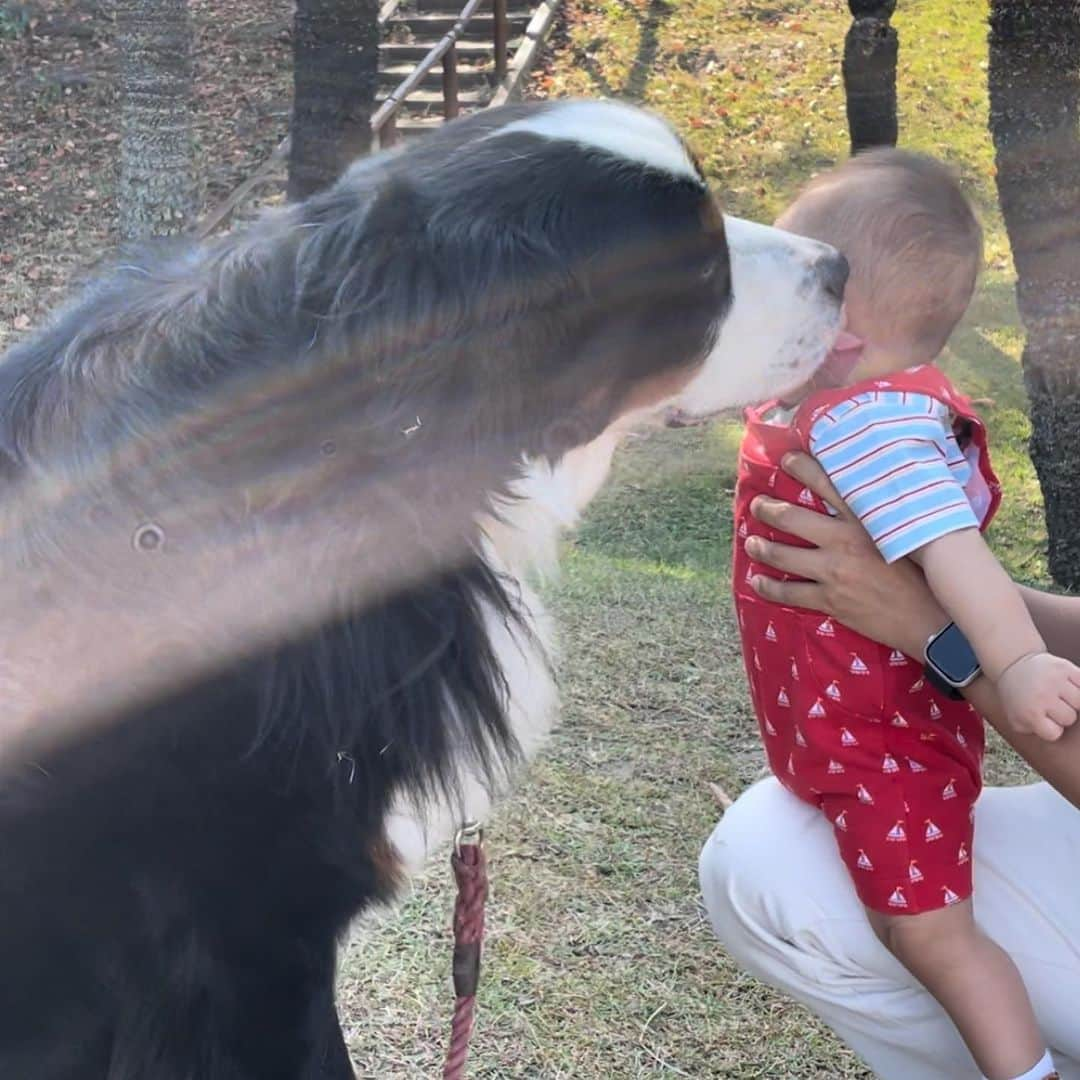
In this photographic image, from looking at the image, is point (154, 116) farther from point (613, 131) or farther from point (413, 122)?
point (413, 122)

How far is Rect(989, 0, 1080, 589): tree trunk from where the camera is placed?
460cm

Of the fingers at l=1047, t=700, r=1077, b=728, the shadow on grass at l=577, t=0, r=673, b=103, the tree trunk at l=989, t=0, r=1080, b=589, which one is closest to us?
the fingers at l=1047, t=700, r=1077, b=728

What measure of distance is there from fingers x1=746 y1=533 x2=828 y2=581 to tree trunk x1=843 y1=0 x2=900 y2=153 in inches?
214

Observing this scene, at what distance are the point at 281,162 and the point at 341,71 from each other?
5085mm

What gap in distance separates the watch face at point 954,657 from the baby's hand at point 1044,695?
0.09 meters

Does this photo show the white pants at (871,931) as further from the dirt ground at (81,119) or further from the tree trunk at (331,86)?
the dirt ground at (81,119)

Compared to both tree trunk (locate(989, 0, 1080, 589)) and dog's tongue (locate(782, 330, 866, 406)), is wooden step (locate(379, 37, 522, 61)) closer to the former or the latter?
tree trunk (locate(989, 0, 1080, 589))

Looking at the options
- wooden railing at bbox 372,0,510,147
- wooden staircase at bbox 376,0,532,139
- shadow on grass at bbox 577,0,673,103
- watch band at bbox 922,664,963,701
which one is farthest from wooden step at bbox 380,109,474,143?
watch band at bbox 922,664,963,701

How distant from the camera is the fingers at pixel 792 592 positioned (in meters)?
2.06

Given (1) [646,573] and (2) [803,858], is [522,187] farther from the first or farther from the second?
(1) [646,573]

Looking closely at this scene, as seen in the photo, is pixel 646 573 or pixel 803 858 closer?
pixel 803 858

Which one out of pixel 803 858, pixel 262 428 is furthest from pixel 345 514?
pixel 803 858

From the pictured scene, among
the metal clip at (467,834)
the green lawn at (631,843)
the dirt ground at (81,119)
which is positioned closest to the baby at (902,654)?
the metal clip at (467,834)

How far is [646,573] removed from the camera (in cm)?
488
